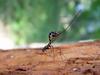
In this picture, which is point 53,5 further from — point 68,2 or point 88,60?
point 88,60

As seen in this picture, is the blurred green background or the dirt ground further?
the blurred green background

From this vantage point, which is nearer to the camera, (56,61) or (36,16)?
(56,61)

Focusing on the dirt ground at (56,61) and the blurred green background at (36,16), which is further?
the blurred green background at (36,16)

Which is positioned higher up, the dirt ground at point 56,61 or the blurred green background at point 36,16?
the blurred green background at point 36,16

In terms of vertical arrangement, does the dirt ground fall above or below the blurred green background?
below

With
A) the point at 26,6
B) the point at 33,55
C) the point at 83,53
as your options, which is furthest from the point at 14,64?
the point at 26,6
